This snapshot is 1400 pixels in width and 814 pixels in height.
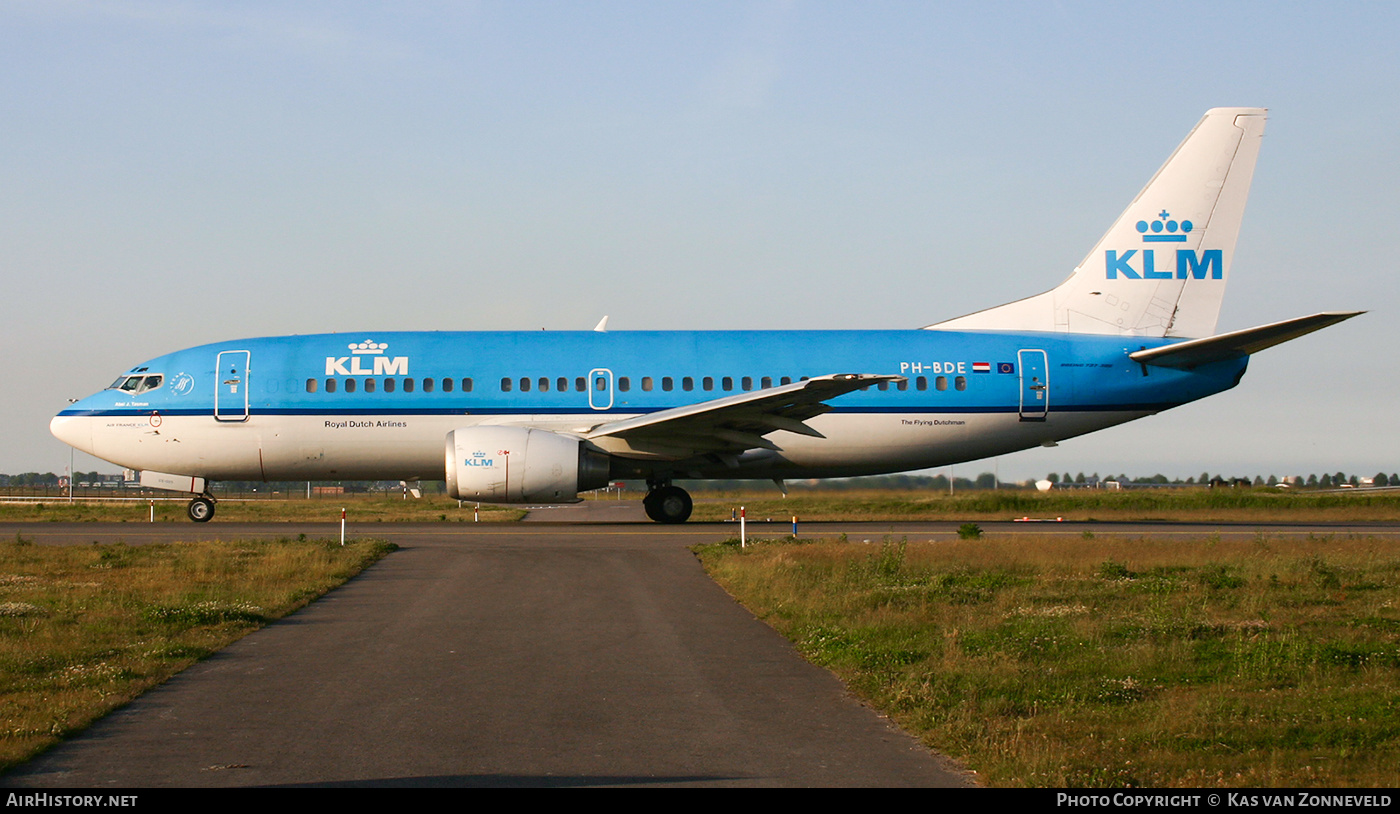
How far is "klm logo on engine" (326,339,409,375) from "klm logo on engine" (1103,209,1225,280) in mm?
16073

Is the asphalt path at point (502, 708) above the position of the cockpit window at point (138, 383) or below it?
below

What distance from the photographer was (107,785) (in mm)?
5527

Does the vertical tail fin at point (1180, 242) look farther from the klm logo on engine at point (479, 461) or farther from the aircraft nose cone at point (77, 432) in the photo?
the aircraft nose cone at point (77, 432)

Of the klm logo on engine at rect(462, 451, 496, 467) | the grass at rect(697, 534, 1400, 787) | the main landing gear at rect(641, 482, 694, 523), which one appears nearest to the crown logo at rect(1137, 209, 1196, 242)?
the grass at rect(697, 534, 1400, 787)

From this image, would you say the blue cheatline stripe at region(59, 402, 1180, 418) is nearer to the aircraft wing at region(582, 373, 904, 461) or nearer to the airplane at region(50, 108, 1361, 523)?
the airplane at region(50, 108, 1361, 523)

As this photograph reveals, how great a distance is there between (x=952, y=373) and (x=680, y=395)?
596 cm

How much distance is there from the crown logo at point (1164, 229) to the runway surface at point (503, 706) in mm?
16681

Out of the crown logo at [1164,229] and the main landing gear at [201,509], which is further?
the main landing gear at [201,509]

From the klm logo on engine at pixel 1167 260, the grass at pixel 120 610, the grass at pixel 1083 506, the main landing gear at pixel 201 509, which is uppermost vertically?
the klm logo on engine at pixel 1167 260

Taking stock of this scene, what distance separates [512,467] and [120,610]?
1124 cm

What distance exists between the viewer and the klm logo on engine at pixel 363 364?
25172mm

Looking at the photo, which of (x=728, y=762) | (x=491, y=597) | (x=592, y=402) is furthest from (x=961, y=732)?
(x=592, y=402)

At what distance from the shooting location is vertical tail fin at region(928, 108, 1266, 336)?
2594cm

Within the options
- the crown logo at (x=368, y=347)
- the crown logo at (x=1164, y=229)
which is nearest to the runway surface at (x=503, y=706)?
the crown logo at (x=368, y=347)
